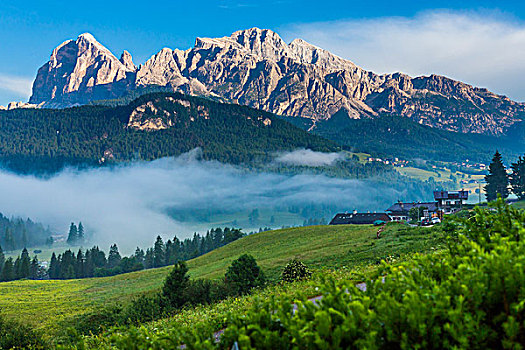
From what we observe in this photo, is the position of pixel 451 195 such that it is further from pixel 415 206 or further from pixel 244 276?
pixel 244 276

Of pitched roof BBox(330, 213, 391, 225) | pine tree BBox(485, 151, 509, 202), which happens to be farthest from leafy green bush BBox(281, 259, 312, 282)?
pine tree BBox(485, 151, 509, 202)

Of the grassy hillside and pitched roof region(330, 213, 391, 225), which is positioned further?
pitched roof region(330, 213, 391, 225)

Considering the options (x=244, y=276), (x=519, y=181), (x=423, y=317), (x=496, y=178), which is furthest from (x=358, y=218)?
(x=423, y=317)

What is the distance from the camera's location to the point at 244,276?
37.3 meters

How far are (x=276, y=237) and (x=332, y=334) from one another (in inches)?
3522

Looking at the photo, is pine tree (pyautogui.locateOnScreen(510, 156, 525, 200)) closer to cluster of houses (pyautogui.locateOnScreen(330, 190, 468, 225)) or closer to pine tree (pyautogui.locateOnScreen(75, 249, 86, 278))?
cluster of houses (pyautogui.locateOnScreen(330, 190, 468, 225))

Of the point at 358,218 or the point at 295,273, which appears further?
the point at 358,218

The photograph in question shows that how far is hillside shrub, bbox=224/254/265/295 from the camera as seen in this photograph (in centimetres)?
3619

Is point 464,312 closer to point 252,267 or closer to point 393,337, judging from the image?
point 393,337

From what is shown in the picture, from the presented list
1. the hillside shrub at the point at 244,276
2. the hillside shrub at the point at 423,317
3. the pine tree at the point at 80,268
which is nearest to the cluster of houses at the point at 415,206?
the pine tree at the point at 80,268

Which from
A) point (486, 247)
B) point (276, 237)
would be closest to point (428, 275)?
point (486, 247)

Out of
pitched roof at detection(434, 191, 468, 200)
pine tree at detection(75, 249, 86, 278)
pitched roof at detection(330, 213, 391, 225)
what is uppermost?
pitched roof at detection(434, 191, 468, 200)

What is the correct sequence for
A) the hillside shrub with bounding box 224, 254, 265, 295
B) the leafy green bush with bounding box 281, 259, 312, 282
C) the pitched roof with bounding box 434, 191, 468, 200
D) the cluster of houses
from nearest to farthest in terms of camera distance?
the leafy green bush with bounding box 281, 259, 312, 282 < the hillside shrub with bounding box 224, 254, 265, 295 < the cluster of houses < the pitched roof with bounding box 434, 191, 468, 200

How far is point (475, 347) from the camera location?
6.93 meters
